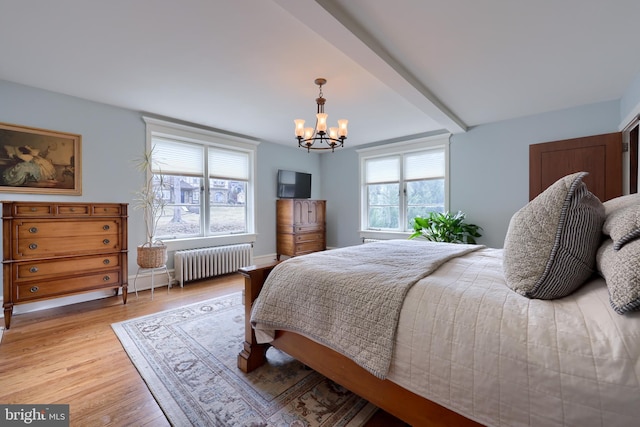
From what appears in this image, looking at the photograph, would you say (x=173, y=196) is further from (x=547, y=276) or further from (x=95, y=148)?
(x=547, y=276)

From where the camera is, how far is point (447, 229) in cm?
396

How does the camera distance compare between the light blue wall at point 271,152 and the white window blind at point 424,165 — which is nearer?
the light blue wall at point 271,152

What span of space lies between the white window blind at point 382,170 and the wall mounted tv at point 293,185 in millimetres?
1250

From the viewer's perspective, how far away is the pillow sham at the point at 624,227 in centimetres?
85

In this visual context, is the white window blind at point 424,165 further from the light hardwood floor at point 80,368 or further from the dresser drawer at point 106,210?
the dresser drawer at point 106,210

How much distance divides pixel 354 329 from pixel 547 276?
30.6 inches

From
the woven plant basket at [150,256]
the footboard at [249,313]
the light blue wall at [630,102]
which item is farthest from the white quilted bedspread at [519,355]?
the woven plant basket at [150,256]

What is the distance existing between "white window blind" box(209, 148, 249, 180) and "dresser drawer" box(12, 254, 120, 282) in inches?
75.0

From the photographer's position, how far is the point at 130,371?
181 centimetres

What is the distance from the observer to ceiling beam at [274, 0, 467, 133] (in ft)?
5.15

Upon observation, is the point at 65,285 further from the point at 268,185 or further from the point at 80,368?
the point at 268,185

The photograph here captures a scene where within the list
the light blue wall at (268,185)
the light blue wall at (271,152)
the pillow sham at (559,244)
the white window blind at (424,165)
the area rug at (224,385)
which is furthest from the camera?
the light blue wall at (268,185)

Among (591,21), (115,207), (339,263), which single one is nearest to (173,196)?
(115,207)

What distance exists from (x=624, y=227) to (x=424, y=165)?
3999mm
